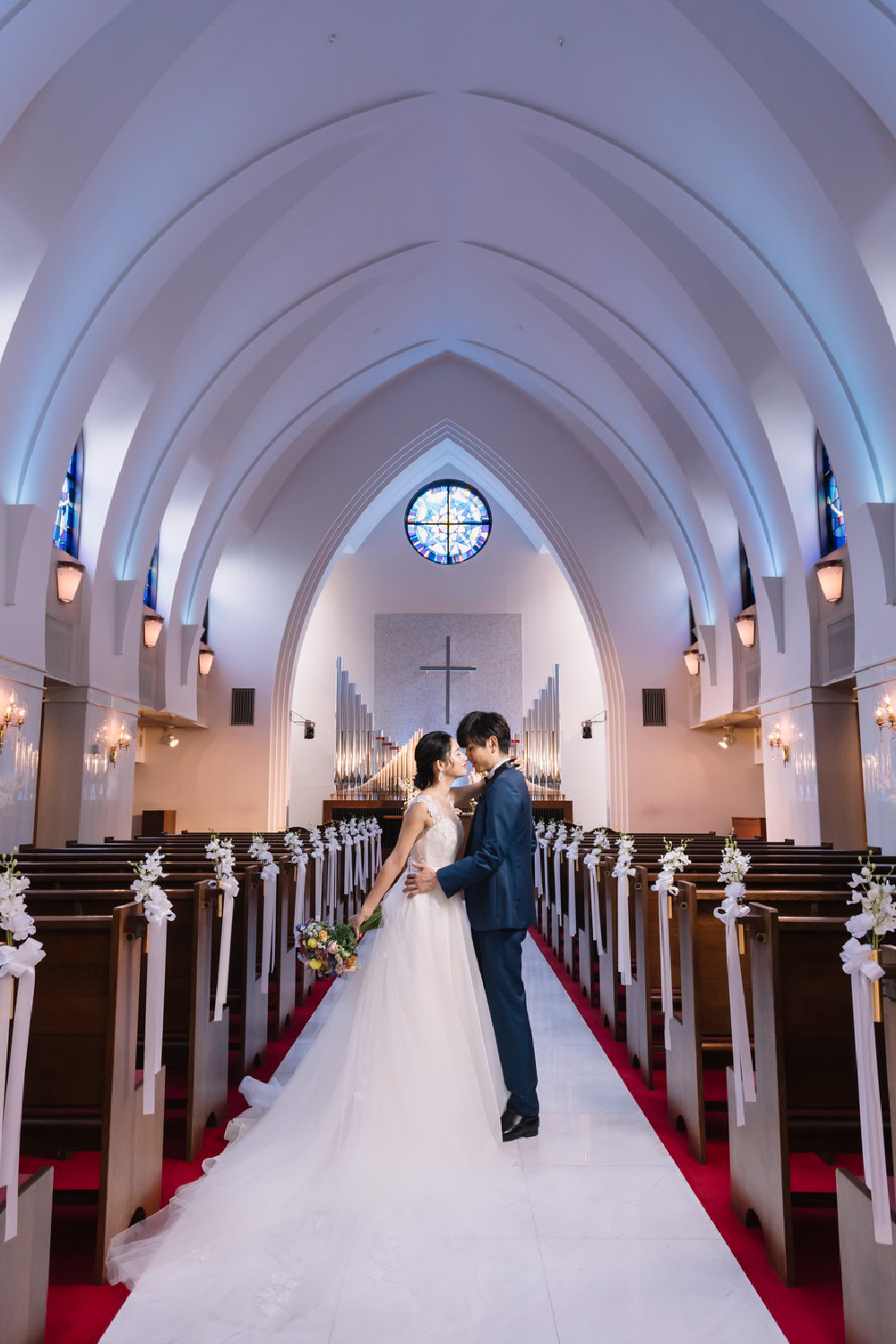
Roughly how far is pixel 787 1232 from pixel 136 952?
209cm

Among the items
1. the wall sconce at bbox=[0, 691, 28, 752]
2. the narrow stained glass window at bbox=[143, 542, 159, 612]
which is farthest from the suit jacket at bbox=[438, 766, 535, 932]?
the narrow stained glass window at bbox=[143, 542, 159, 612]

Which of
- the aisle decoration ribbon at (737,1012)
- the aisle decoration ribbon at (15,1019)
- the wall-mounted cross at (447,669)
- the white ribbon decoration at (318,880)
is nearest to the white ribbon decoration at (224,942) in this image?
the aisle decoration ribbon at (15,1019)

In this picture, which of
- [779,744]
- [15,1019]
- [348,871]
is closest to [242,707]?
[348,871]

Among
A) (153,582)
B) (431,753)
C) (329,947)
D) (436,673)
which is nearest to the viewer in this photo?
(329,947)

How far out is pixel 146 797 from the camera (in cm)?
1464

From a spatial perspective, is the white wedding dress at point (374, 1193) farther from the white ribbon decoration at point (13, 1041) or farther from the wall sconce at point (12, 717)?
the wall sconce at point (12, 717)

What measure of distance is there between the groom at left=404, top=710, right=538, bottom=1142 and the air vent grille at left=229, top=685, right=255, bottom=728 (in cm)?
1132

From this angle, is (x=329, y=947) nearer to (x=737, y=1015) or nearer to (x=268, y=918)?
(x=737, y=1015)

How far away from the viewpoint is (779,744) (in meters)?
11.2

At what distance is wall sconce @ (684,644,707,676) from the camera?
1412 cm

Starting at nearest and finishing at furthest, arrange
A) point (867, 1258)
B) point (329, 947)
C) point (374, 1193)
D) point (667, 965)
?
Result: point (867, 1258), point (374, 1193), point (329, 947), point (667, 965)

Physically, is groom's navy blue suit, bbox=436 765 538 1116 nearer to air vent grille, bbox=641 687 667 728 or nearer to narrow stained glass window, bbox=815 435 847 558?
narrow stained glass window, bbox=815 435 847 558

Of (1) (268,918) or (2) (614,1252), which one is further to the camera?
(1) (268,918)

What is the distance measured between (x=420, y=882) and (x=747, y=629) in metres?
9.30
